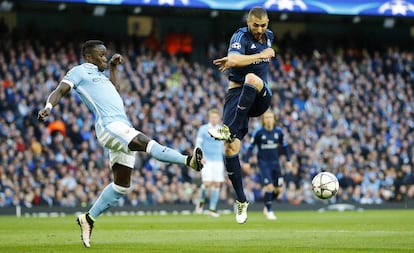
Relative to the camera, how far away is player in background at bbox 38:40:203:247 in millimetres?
11367

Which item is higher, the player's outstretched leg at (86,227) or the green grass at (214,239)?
the player's outstretched leg at (86,227)

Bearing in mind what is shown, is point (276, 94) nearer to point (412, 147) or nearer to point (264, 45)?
point (412, 147)

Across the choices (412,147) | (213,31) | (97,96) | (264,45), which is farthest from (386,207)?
(97,96)

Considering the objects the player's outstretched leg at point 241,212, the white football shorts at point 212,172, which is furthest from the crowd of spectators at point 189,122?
the player's outstretched leg at point 241,212

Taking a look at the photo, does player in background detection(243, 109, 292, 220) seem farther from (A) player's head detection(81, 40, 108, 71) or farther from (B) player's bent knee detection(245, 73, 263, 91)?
(A) player's head detection(81, 40, 108, 71)

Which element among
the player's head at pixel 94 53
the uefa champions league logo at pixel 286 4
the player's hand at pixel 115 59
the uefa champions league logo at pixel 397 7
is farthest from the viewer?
the uefa champions league logo at pixel 397 7

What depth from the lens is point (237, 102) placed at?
1316 cm

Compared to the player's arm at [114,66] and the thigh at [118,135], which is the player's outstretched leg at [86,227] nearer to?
the thigh at [118,135]

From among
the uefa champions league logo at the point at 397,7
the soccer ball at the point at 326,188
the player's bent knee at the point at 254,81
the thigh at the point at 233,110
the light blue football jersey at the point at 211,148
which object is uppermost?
the uefa champions league logo at the point at 397,7

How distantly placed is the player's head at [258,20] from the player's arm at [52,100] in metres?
2.90

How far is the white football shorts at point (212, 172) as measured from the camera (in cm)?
2275

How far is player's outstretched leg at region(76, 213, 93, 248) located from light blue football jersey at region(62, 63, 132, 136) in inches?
47.1

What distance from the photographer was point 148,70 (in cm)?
3108

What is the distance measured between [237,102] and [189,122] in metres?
16.3
